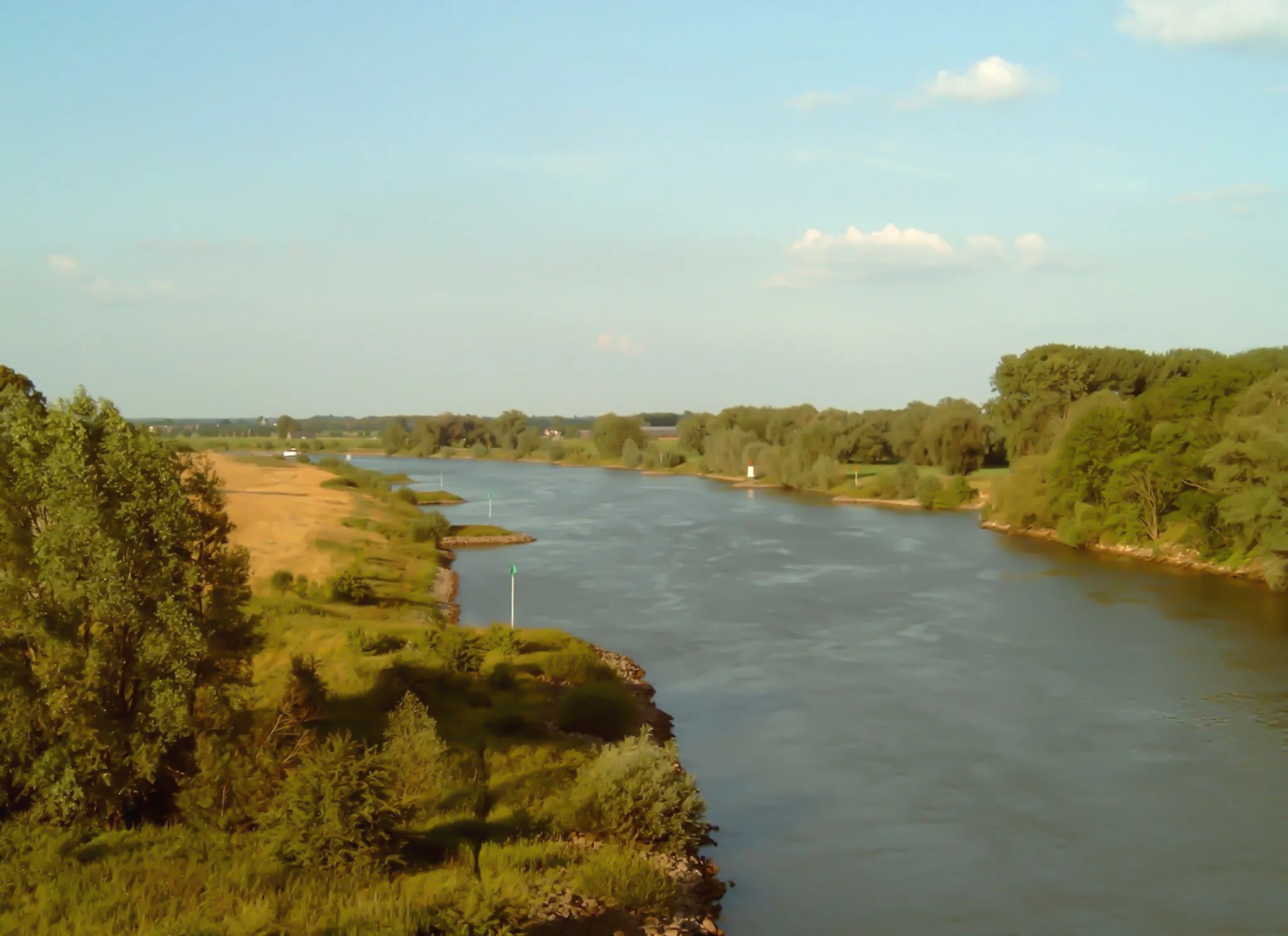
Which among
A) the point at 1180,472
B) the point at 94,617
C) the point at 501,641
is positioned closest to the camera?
the point at 94,617

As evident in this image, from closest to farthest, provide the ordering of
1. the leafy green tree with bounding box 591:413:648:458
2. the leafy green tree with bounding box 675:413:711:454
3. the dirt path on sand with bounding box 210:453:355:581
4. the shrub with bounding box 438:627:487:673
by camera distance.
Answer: the shrub with bounding box 438:627:487:673 < the dirt path on sand with bounding box 210:453:355:581 < the leafy green tree with bounding box 675:413:711:454 < the leafy green tree with bounding box 591:413:648:458

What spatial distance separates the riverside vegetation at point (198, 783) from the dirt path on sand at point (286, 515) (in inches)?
404

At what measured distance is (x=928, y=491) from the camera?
73.4 metres

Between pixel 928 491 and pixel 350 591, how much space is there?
160 feet

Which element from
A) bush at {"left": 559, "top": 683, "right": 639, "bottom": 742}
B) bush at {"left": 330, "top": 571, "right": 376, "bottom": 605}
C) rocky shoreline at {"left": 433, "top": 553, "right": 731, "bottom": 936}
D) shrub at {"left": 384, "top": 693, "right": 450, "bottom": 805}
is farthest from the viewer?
bush at {"left": 330, "top": 571, "right": 376, "bottom": 605}

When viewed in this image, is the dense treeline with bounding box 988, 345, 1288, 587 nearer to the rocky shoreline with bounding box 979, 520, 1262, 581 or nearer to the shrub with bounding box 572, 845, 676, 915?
the rocky shoreline with bounding box 979, 520, 1262, 581

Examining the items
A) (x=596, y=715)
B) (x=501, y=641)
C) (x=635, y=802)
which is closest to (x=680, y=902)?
(x=635, y=802)

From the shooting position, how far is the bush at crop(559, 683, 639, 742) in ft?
69.5

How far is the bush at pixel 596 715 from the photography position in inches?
834

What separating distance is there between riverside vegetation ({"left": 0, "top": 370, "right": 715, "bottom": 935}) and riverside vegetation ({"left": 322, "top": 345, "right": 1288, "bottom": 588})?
Answer: 110 feet

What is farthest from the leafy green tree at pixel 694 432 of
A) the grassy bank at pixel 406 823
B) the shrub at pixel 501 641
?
the grassy bank at pixel 406 823

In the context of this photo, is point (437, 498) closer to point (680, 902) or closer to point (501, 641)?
point (501, 641)

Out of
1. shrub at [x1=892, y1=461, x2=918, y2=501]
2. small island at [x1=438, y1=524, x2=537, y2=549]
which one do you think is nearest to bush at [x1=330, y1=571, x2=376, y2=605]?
small island at [x1=438, y1=524, x2=537, y2=549]

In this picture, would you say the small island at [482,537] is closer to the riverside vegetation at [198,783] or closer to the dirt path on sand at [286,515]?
the dirt path on sand at [286,515]
